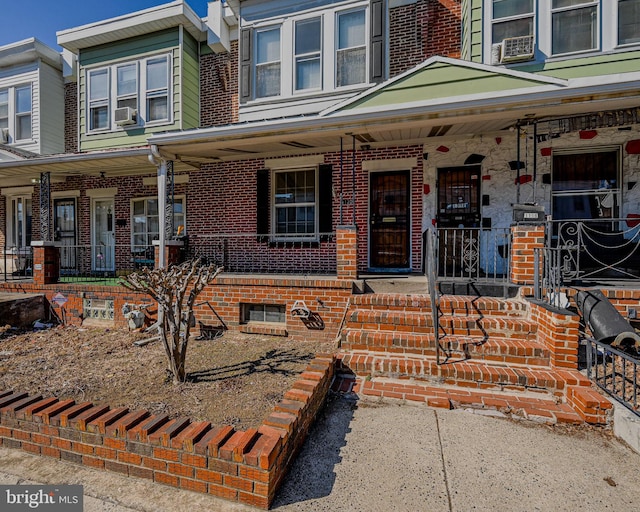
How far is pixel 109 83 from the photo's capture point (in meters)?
9.09

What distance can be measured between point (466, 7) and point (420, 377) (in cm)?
670

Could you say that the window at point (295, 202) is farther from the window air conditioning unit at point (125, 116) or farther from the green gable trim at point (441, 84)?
the window air conditioning unit at point (125, 116)

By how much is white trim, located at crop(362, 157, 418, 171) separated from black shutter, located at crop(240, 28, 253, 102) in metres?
3.20

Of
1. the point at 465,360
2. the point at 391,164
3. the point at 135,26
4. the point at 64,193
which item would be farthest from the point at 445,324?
the point at 64,193

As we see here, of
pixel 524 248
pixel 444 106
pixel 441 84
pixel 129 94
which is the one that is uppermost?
pixel 129 94

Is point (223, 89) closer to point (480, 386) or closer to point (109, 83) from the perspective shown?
point (109, 83)

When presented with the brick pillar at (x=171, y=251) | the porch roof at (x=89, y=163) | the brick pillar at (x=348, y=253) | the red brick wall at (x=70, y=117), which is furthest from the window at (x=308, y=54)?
the red brick wall at (x=70, y=117)

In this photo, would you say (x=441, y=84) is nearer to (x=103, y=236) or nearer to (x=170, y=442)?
(x=170, y=442)

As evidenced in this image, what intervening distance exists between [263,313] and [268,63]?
5640 millimetres

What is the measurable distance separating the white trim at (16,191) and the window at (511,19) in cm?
1243

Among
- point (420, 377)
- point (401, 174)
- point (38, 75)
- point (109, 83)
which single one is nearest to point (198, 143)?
point (401, 174)

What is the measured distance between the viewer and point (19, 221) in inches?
424

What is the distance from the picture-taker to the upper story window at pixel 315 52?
703cm

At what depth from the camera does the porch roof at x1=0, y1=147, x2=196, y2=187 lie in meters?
6.95
